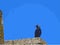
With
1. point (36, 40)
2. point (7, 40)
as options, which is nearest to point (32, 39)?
point (36, 40)

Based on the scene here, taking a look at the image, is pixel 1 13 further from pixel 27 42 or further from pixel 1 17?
pixel 27 42

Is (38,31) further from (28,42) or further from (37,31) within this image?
(28,42)

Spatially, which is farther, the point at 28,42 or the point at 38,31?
the point at 38,31

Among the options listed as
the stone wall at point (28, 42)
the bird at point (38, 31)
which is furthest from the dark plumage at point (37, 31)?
the stone wall at point (28, 42)

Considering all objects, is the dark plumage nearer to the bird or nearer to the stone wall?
the bird

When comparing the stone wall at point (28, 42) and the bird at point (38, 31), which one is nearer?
the stone wall at point (28, 42)

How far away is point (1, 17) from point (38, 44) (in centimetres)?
304

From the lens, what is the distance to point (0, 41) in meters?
21.8

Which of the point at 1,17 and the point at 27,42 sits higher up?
the point at 1,17

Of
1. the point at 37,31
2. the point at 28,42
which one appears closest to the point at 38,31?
the point at 37,31

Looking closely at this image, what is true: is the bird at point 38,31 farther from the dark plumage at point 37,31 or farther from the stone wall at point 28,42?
the stone wall at point 28,42

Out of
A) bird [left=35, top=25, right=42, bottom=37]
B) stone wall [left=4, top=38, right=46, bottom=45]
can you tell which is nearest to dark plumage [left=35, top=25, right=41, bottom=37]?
bird [left=35, top=25, right=42, bottom=37]

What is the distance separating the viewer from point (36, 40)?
71.2 ft

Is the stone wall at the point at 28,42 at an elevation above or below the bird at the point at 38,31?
below
